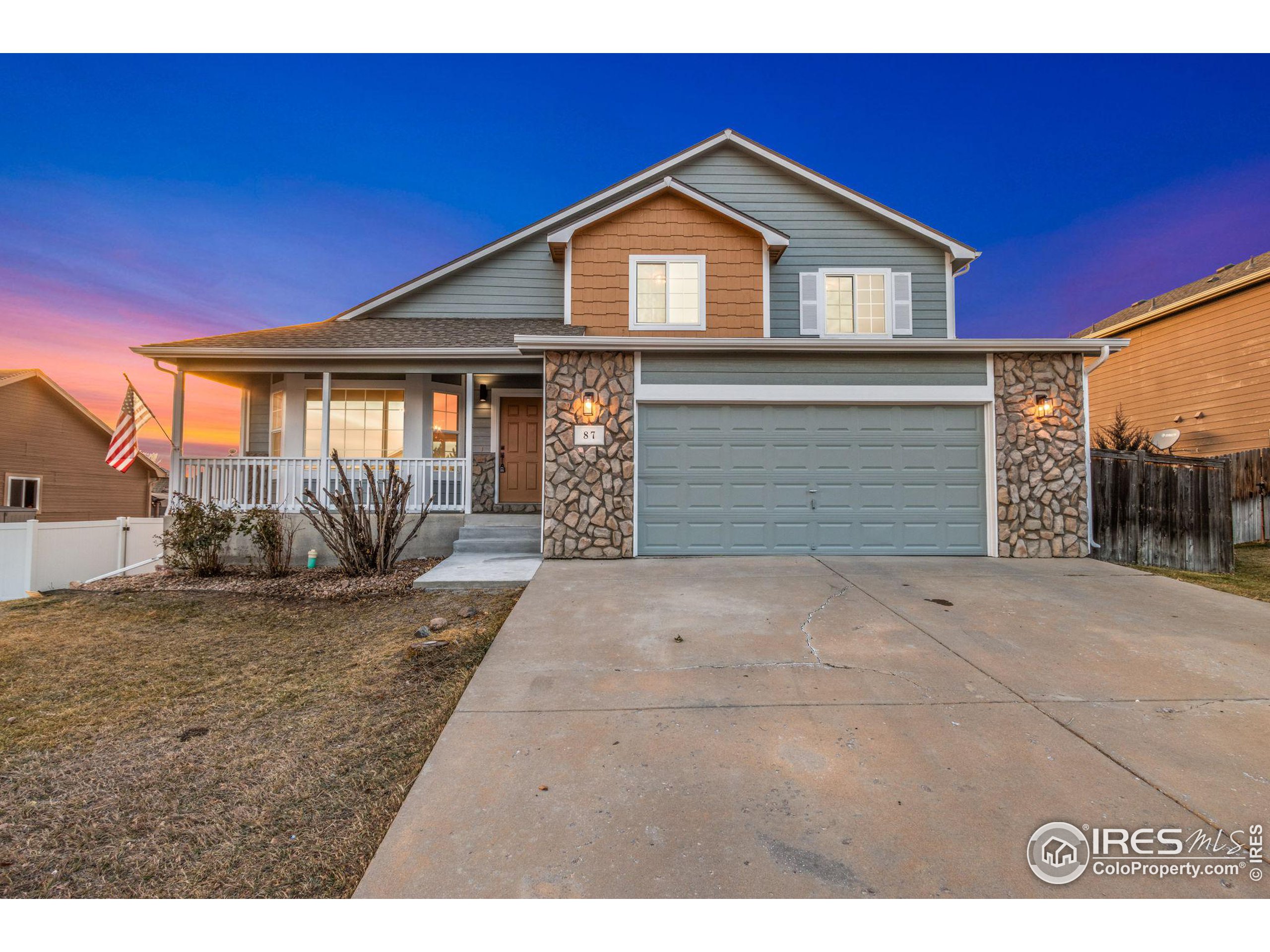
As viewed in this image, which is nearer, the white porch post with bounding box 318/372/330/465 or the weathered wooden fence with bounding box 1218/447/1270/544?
the white porch post with bounding box 318/372/330/465

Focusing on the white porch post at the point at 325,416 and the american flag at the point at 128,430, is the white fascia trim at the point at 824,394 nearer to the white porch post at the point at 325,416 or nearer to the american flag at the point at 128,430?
the white porch post at the point at 325,416

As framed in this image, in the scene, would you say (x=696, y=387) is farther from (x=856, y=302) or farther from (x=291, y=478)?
(x=291, y=478)

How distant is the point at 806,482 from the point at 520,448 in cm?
586

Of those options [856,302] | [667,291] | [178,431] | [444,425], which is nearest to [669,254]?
[667,291]

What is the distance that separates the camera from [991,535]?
779 centimetres

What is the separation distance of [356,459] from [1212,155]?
3006 centimetres

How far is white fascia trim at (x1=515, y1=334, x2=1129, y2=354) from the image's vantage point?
24.7ft

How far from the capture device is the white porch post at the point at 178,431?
8711mm

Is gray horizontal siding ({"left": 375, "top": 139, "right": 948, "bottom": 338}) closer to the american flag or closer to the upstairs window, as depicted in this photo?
the upstairs window

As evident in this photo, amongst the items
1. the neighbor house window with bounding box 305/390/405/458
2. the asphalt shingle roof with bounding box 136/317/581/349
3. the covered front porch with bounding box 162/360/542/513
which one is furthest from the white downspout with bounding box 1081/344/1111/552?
the neighbor house window with bounding box 305/390/405/458

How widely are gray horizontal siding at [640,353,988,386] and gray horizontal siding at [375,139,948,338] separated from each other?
2739 millimetres

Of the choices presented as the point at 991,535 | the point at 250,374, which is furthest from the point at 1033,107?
the point at 250,374

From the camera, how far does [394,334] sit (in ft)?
32.7

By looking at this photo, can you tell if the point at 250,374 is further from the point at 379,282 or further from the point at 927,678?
the point at 379,282
